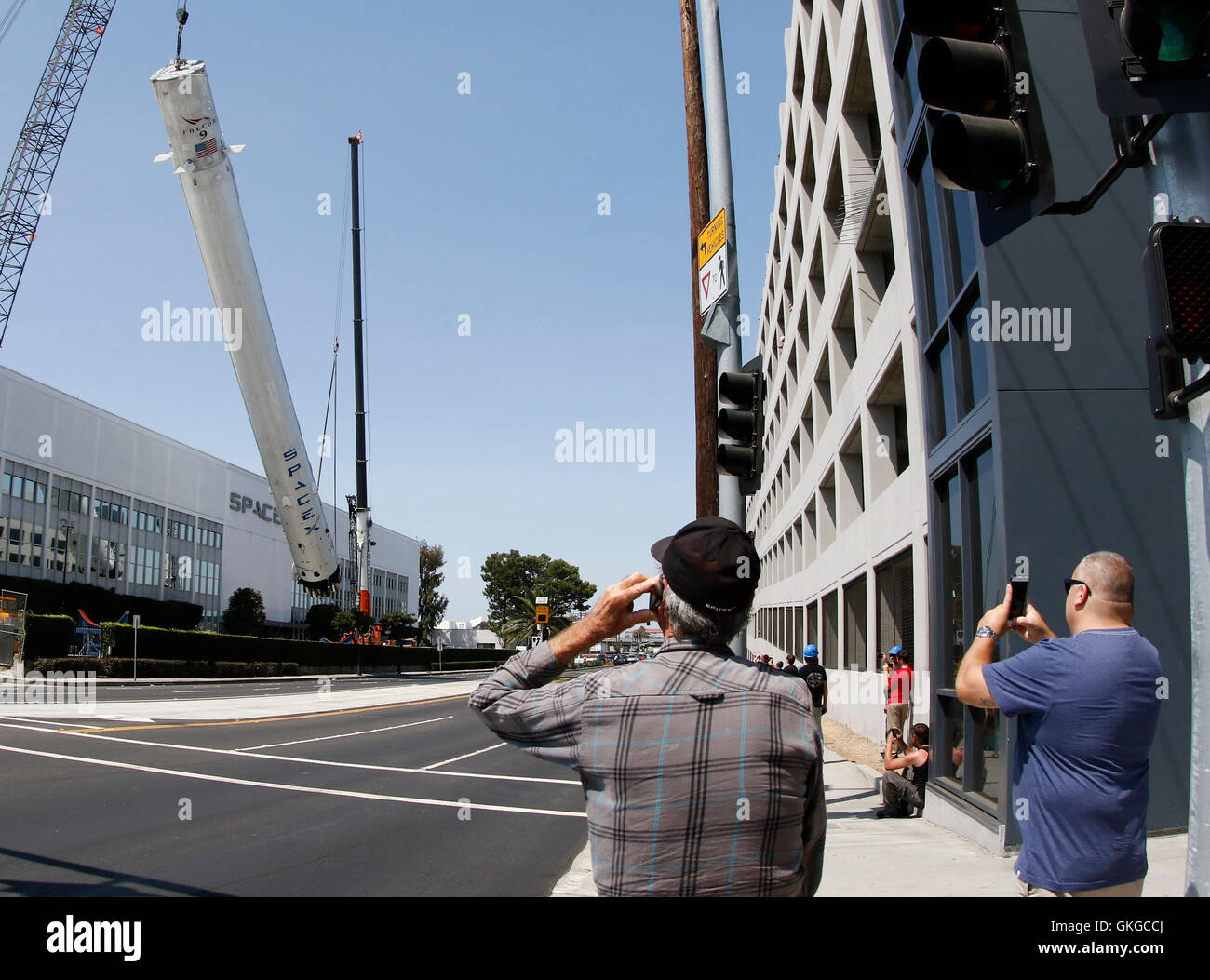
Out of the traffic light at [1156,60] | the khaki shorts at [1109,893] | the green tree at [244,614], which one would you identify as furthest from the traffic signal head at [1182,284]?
the green tree at [244,614]

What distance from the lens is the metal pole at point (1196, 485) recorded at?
328 centimetres

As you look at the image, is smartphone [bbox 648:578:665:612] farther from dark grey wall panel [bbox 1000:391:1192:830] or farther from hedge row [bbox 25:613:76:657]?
hedge row [bbox 25:613:76:657]

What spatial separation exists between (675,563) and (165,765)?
40.9 ft

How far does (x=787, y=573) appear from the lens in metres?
39.0

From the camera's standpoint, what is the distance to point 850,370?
23.0 metres

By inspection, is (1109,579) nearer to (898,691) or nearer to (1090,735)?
(1090,735)

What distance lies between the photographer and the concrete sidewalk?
21.5 feet

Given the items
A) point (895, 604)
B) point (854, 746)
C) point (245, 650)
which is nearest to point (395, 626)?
point (245, 650)

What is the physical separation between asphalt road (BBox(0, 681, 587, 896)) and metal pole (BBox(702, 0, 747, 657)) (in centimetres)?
317

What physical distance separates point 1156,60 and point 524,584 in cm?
12109

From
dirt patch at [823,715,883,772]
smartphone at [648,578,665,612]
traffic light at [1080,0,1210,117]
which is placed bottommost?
dirt patch at [823,715,883,772]

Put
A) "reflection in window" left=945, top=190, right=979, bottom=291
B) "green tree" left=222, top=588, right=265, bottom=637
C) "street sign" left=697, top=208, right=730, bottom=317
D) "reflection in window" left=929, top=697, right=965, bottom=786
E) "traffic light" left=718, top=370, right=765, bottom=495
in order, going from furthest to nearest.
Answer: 1. "green tree" left=222, top=588, right=265, bottom=637
2. "reflection in window" left=929, top=697, right=965, bottom=786
3. "reflection in window" left=945, top=190, right=979, bottom=291
4. "street sign" left=697, top=208, right=730, bottom=317
5. "traffic light" left=718, top=370, right=765, bottom=495

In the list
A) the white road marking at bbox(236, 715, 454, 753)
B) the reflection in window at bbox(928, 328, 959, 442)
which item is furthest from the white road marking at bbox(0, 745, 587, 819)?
the reflection in window at bbox(928, 328, 959, 442)
